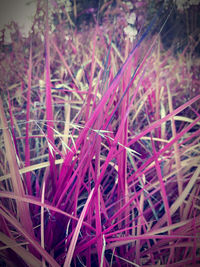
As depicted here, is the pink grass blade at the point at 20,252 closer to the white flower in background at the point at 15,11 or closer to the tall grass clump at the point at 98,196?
the tall grass clump at the point at 98,196

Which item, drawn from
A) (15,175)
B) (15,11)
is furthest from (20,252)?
(15,11)

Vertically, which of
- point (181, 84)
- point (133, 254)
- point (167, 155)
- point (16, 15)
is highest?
point (16, 15)

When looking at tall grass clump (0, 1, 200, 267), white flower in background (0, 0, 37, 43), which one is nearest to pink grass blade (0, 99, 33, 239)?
tall grass clump (0, 1, 200, 267)

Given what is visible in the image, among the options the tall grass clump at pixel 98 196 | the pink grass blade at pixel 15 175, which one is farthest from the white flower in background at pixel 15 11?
the pink grass blade at pixel 15 175

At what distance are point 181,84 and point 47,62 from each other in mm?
792

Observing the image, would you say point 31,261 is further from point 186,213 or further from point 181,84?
point 181,84

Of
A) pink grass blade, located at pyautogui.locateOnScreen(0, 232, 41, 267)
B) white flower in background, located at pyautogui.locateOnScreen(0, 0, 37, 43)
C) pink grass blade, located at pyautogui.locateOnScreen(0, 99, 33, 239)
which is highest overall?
white flower in background, located at pyautogui.locateOnScreen(0, 0, 37, 43)

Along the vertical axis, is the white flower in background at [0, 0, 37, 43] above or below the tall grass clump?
above

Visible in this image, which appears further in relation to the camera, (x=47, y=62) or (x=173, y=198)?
(x=173, y=198)

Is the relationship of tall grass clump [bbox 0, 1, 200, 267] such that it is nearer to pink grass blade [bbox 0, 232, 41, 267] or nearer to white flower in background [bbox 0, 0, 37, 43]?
pink grass blade [bbox 0, 232, 41, 267]

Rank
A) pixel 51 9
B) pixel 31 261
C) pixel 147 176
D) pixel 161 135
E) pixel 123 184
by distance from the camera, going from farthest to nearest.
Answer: pixel 51 9 < pixel 161 135 < pixel 147 176 < pixel 123 184 < pixel 31 261

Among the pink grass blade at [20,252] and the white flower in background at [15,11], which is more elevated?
the white flower in background at [15,11]

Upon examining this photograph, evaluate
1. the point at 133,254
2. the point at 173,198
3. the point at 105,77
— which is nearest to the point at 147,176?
the point at 173,198

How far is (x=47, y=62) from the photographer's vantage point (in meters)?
0.35
